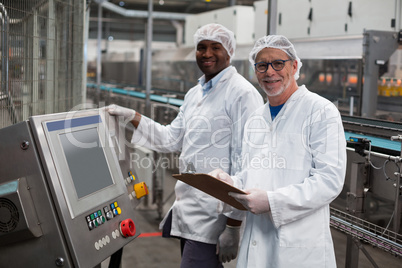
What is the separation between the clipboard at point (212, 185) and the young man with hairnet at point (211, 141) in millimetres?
348

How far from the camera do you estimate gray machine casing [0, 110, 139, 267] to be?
121 centimetres

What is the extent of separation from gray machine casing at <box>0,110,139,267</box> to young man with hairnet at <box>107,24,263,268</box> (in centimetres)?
62

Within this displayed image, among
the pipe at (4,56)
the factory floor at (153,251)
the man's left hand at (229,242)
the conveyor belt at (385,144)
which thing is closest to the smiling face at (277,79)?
the man's left hand at (229,242)

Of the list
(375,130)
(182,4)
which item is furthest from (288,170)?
(182,4)

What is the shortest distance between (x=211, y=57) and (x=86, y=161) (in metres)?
0.91

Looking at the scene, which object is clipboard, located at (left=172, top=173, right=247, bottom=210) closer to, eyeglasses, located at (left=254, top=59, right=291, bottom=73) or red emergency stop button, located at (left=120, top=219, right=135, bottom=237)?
red emergency stop button, located at (left=120, top=219, right=135, bottom=237)

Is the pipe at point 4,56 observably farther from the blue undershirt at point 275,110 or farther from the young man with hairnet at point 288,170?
the blue undershirt at point 275,110

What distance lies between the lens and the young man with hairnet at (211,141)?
1935mm

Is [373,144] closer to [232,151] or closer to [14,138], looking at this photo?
[232,151]

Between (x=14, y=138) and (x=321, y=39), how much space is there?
3.28 metres

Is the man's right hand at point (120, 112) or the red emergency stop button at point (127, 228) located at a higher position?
the man's right hand at point (120, 112)

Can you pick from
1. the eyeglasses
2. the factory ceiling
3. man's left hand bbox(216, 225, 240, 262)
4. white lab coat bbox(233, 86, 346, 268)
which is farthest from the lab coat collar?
the factory ceiling

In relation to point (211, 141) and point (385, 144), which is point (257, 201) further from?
point (385, 144)

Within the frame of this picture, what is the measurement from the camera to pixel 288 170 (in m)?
1.48
